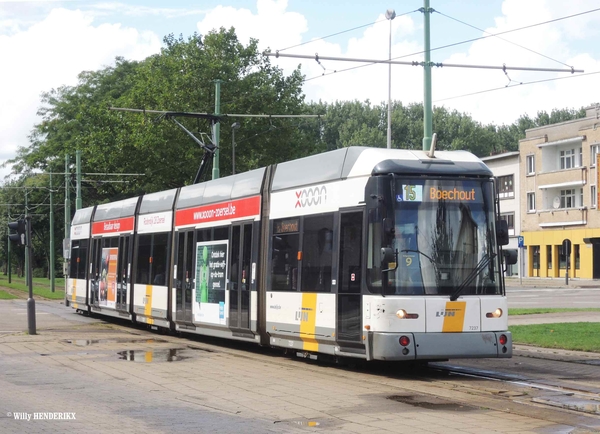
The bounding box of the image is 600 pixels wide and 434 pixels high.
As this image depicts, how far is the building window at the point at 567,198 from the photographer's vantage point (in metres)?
70.0

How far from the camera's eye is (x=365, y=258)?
14.0 meters

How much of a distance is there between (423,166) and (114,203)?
16.3 m

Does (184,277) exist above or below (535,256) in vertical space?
below

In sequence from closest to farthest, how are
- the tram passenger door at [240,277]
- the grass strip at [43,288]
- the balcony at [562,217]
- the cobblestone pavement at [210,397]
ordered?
1. the cobblestone pavement at [210,397]
2. the tram passenger door at [240,277]
3. the grass strip at [43,288]
4. the balcony at [562,217]

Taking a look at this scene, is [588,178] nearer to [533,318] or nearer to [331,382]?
[533,318]

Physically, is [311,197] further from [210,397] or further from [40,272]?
[40,272]

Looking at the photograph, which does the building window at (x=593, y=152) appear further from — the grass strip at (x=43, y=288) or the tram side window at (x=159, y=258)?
the tram side window at (x=159, y=258)

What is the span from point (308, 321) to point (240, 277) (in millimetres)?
3107

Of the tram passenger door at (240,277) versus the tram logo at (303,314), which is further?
the tram passenger door at (240,277)

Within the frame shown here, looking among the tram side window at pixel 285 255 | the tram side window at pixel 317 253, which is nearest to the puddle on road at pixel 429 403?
the tram side window at pixel 317 253

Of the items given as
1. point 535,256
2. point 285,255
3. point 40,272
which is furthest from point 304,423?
point 40,272

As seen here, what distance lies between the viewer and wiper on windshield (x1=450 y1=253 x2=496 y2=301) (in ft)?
45.5

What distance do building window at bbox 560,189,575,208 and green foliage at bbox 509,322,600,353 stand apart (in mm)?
47541

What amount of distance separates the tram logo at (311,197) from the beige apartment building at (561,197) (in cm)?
5147
